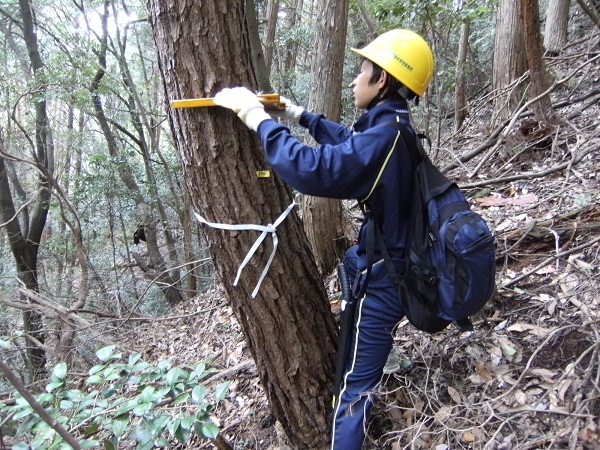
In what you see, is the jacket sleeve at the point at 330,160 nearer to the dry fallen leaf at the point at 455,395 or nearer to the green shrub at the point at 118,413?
the green shrub at the point at 118,413

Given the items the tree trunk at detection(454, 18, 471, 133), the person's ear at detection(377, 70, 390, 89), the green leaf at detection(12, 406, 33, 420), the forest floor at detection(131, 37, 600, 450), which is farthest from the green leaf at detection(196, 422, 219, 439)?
the tree trunk at detection(454, 18, 471, 133)

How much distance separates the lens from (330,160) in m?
2.02

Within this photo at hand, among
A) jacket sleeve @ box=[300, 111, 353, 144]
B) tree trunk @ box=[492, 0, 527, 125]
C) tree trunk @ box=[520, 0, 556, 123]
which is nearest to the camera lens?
jacket sleeve @ box=[300, 111, 353, 144]

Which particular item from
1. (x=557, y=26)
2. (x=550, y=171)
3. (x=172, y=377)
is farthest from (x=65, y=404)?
(x=557, y=26)

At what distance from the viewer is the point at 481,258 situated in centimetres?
207

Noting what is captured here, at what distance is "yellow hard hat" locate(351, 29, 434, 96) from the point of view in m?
2.23

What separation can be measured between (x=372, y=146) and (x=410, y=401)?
5.43 feet

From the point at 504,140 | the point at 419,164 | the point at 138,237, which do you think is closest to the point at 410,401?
the point at 419,164

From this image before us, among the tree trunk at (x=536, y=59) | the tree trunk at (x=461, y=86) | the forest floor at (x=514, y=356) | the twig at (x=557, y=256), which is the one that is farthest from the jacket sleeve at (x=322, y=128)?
the tree trunk at (x=461, y=86)

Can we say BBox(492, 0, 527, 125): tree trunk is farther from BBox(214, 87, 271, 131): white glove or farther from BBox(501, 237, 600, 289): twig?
BBox(214, 87, 271, 131): white glove

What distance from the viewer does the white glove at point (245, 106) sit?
6.90ft

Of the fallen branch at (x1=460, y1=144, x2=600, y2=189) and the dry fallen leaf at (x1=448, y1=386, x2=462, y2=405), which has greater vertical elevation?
the fallen branch at (x1=460, y1=144, x2=600, y2=189)

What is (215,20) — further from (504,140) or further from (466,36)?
(466,36)

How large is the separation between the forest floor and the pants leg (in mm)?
201
